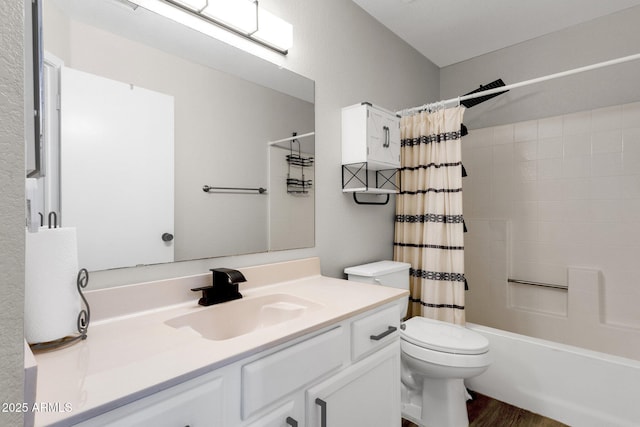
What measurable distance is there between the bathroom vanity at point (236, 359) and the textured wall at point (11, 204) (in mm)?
202

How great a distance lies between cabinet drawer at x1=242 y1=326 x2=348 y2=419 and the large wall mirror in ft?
1.89

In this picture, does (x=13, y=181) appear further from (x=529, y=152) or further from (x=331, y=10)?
(x=529, y=152)

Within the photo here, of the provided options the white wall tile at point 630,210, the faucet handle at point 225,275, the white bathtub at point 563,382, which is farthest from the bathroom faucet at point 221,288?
the white wall tile at point 630,210

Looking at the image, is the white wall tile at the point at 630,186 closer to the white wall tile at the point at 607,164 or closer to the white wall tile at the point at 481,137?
the white wall tile at the point at 607,164

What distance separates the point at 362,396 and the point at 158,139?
115cm

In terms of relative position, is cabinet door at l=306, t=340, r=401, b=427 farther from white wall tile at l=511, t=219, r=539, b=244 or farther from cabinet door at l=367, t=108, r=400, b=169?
white wall tile at l=511, t=219, r=539, b=244

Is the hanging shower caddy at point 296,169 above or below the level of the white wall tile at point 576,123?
below

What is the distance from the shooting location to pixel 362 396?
3.69ft

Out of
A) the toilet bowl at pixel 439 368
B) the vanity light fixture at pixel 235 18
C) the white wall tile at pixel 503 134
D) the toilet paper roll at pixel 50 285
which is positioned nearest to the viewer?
the toilet paper roll at pixel 50 285

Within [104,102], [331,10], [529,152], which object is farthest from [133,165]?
[529,152]

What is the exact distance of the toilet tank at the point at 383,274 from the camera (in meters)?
1.82

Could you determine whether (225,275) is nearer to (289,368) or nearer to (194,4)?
(289,368)

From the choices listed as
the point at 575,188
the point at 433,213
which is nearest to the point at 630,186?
the point at 575,188

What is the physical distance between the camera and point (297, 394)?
2.95ft
